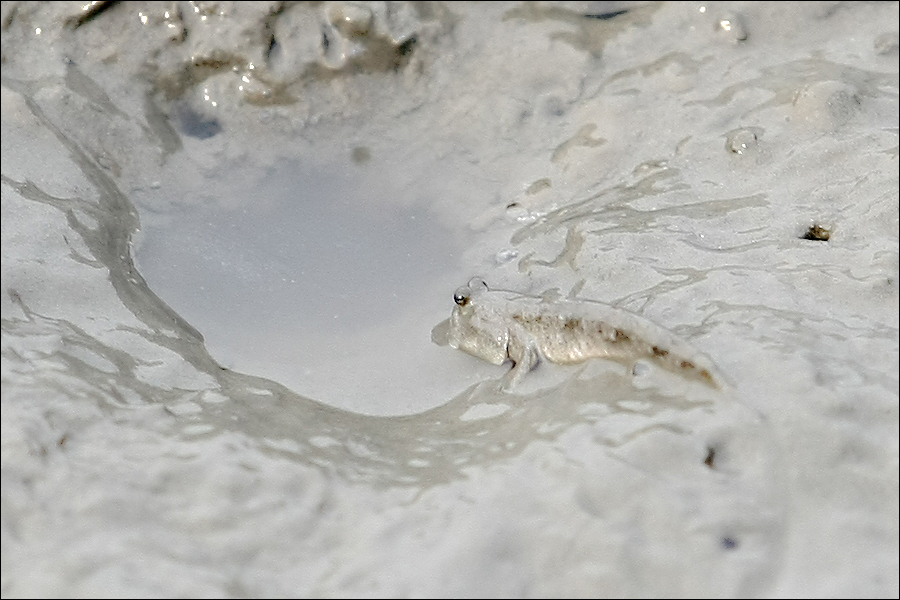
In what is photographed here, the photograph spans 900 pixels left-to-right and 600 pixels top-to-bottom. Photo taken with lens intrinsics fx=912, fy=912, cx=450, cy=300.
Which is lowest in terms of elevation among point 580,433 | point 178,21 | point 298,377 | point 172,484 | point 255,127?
point 580,433

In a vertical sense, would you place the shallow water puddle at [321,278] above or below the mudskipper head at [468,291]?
above

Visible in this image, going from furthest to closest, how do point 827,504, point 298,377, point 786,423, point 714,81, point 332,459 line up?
point 714,81, point 298,377, point 332,459, point 786,423, point 827,504

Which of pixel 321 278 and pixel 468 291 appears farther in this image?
pixel 321 278

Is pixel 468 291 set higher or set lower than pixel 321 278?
lower

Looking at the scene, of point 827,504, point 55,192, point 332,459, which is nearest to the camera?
point 827,504

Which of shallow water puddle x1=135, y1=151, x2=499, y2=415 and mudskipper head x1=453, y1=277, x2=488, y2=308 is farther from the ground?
shallow water puddle x1=135, y1=151, x2=499, y2=415

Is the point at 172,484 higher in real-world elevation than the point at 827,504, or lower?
higher

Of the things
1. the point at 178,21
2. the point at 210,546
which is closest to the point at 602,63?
the point at 178,21

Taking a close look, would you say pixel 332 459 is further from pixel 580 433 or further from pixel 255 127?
pixel 255 127
